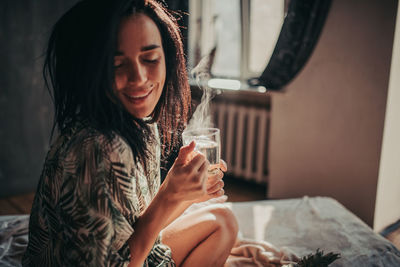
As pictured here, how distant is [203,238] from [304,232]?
702mm

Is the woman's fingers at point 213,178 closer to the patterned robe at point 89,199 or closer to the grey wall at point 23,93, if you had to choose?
the patterned robe at point 89,199

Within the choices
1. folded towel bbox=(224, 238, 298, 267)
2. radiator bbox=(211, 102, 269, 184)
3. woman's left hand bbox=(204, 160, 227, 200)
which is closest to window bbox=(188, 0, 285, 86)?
radiator bbox=(211, 102, 269, 184)

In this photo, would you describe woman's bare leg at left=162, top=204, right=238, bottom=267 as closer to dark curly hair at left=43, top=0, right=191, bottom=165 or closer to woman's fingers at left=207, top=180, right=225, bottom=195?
woman's fingers at left=207, top=180, right=225, bottom=195

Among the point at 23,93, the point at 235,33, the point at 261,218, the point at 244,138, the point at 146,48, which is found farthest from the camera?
the point at 235,33

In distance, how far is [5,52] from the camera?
2662mm

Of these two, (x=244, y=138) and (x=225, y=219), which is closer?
(x=225, y=219)

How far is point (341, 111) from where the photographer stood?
7.72 ft

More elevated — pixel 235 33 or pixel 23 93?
pixel 235 33

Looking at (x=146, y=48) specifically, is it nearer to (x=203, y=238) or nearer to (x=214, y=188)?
(x=214, y=188)

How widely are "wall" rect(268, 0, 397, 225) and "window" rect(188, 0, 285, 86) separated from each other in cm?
95

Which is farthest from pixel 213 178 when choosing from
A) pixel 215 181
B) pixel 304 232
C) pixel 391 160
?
pixel 391 160

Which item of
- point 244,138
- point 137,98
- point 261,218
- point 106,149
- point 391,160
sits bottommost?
point 261,218

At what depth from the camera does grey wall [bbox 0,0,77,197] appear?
2670 millimetres

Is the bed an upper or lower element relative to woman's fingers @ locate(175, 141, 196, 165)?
lower
